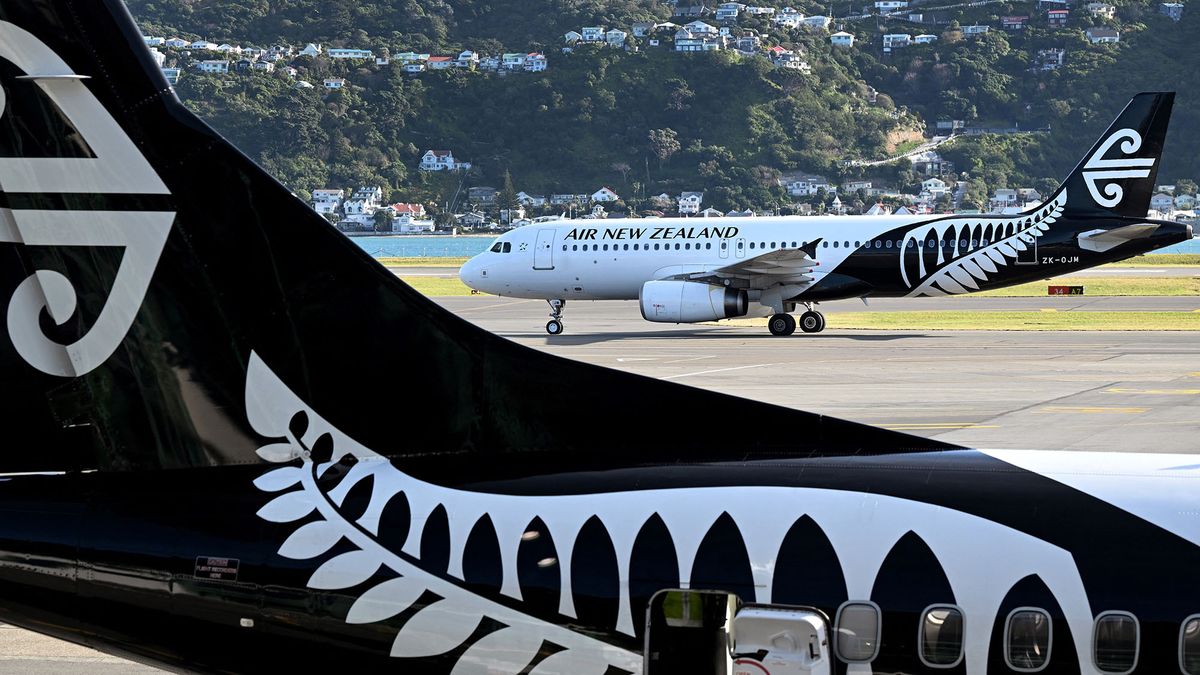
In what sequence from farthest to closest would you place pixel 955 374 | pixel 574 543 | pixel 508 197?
pixel 508 197
pixel 955 374
pixel 574 543

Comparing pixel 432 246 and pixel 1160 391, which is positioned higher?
pixel 432 246

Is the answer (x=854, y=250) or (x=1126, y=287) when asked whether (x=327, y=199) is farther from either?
(x=854, y=250)

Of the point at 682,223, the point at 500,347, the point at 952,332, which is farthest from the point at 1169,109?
Answer: the point at 500,347

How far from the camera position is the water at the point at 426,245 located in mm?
150875

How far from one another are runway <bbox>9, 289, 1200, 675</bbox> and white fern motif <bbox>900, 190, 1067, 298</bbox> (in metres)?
1.71

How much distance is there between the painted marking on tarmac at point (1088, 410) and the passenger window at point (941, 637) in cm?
1853

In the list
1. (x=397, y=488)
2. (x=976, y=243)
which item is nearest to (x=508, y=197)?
(x=976, y=243)

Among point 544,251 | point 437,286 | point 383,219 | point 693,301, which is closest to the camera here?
point 693,301

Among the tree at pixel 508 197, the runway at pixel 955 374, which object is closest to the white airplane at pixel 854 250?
the runway at pixel 955 374

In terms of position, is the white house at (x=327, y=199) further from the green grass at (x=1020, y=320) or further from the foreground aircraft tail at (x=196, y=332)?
the foreground aircraft tail at (x=196, y=332)

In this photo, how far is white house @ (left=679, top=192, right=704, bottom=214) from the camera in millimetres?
193000

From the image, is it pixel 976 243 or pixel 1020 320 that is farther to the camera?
pixel 1020 320

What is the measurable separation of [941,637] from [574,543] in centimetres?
157

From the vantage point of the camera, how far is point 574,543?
236 inches
